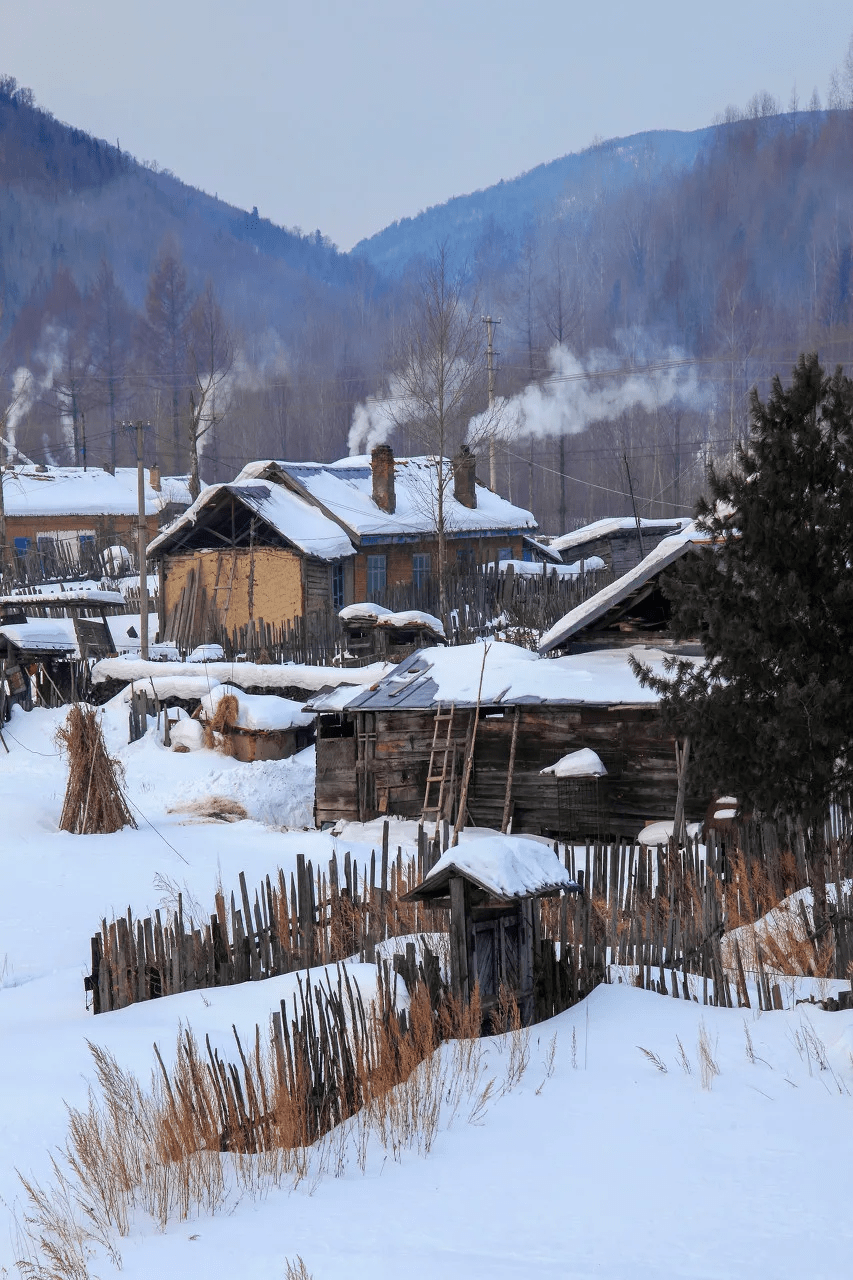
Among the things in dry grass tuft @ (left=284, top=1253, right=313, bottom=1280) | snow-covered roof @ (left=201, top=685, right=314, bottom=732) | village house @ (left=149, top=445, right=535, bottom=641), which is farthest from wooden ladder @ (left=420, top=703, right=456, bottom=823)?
village house @ (left=149, top=445, right=535, bottom=641)

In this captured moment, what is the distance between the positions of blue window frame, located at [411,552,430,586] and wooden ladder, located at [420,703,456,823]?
1926cm

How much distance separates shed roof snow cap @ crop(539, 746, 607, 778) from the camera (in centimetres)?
1559

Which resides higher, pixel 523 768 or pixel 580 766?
pixel 580 766

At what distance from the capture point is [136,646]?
32.2 meters

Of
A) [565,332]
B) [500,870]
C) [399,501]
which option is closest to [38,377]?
[565,332]

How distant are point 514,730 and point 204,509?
59.8 ft

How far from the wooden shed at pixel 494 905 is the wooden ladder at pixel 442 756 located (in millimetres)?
8625

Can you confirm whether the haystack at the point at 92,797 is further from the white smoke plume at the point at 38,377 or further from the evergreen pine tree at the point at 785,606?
the white smoke plume at the point at 38,377

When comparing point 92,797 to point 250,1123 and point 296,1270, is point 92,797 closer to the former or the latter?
point 250,1123

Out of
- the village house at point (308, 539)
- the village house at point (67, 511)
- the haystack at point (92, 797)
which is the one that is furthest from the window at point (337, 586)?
the haystack at point (92, 797)

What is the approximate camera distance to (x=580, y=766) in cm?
1565

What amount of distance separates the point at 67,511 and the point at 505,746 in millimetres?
38322

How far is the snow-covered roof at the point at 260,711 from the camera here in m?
21.5

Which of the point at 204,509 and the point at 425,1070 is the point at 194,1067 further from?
the point at 204,509
